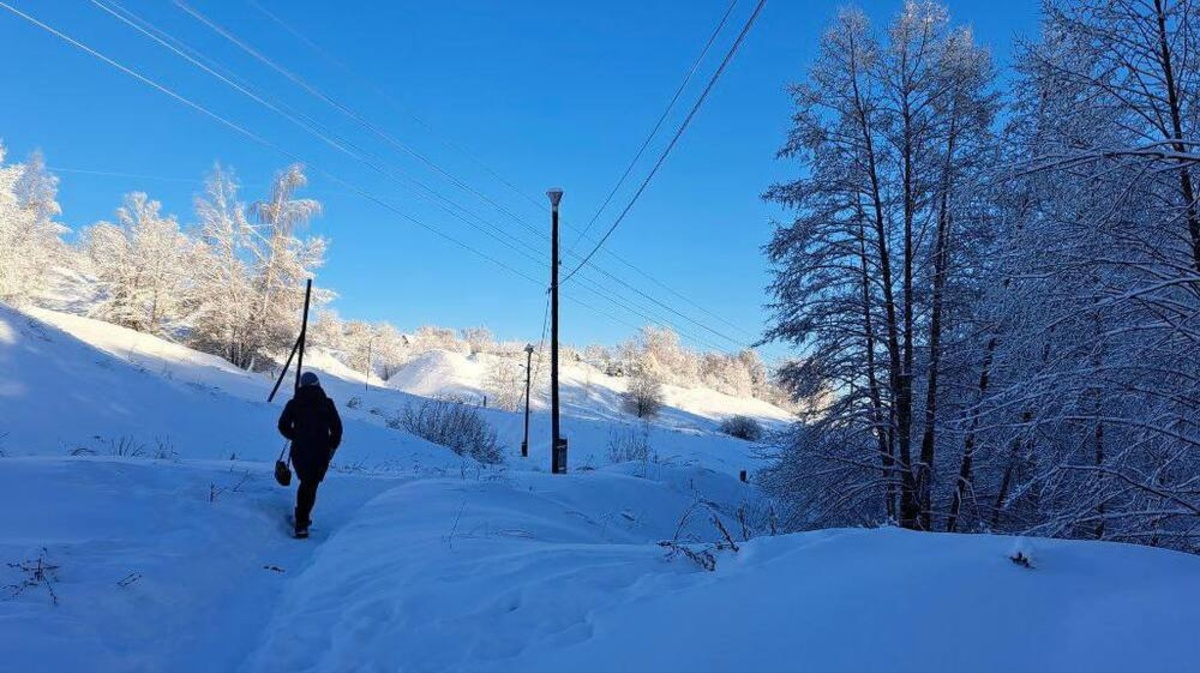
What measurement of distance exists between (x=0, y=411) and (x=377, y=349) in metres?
77.9

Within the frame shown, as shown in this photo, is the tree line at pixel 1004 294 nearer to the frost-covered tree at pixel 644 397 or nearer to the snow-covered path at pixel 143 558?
the snow-covered path at pixel 143 558

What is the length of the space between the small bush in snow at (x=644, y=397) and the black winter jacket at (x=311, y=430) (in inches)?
2039

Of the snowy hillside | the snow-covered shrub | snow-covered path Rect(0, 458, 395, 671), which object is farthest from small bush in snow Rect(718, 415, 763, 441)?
snow-covered path Rect(0, 458, 395, 671)

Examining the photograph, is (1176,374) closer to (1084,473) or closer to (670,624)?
(1084,473)

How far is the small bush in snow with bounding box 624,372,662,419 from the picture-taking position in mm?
59281

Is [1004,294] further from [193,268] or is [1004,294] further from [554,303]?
[193,268]

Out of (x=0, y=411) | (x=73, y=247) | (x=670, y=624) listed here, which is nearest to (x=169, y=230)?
(x=0, y=411)

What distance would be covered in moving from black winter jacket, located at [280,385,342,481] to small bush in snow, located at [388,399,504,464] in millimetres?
14421

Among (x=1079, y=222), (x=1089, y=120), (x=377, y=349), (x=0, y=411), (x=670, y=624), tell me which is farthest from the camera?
(x=377, y=349)

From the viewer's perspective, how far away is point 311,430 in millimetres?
6676

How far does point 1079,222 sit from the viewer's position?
15.9 feet

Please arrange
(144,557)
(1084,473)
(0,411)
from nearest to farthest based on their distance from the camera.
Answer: (144,557)
(1084,473)
(0,411)

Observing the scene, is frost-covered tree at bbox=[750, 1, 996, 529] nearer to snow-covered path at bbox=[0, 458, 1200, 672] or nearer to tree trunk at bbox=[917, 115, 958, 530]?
tree trunk at bbox=[917, 115, 958, 530]

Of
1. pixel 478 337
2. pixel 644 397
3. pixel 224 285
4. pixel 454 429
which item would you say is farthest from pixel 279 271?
pixel 478 337
